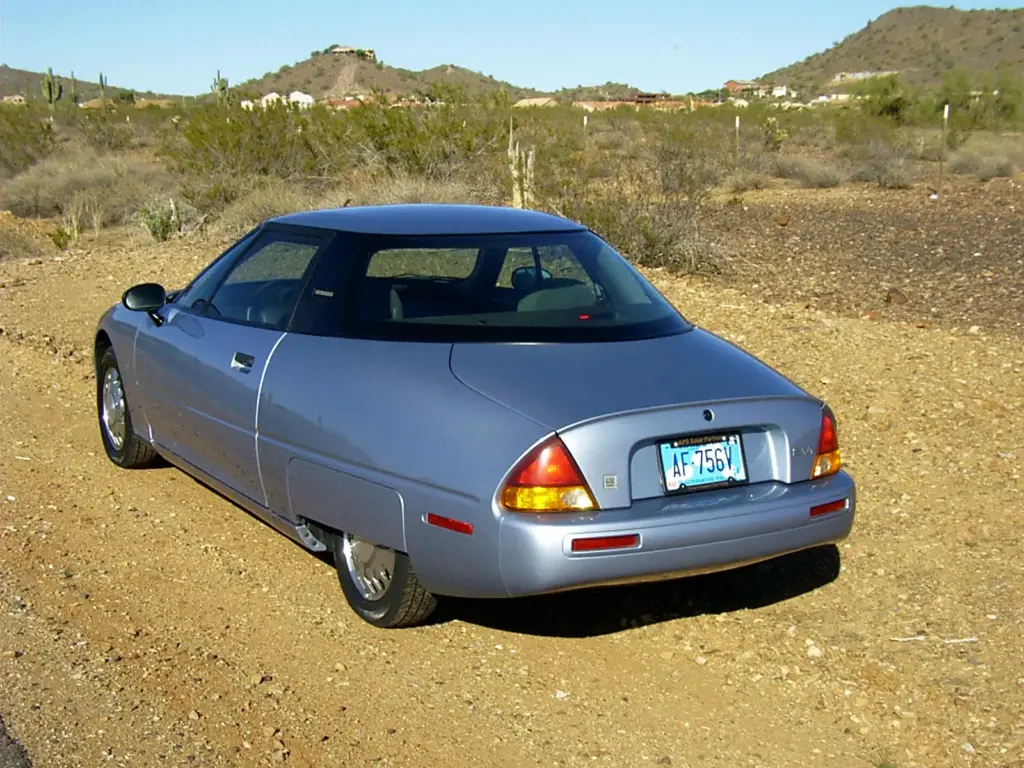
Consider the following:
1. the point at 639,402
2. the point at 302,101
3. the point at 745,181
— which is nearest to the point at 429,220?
the point at 639,402

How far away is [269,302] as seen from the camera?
18.7 ft

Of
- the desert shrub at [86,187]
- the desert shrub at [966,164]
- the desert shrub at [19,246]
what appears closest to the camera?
the desert shrub at [19,246]

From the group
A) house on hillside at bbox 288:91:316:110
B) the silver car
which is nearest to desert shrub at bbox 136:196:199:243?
house on hillside at bbox 288:91:316:110

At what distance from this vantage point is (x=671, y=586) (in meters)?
5.46

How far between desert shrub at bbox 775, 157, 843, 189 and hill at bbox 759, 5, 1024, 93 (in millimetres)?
66569

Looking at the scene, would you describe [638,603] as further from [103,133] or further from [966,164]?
[103,133]

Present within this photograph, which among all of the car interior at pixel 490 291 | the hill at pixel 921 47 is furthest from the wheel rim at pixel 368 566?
the hill at pixel 921 47

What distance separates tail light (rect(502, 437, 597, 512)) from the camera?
13.7 feet

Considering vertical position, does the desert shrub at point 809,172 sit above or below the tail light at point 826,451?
below

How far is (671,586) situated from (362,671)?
151cm

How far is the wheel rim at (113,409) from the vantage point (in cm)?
711

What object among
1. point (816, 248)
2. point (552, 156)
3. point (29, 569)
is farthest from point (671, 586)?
point (552, 156)

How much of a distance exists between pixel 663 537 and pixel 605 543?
0.21 m

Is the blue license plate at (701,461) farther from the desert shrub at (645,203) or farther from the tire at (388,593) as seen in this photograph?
the desert shrub at (645,203)
